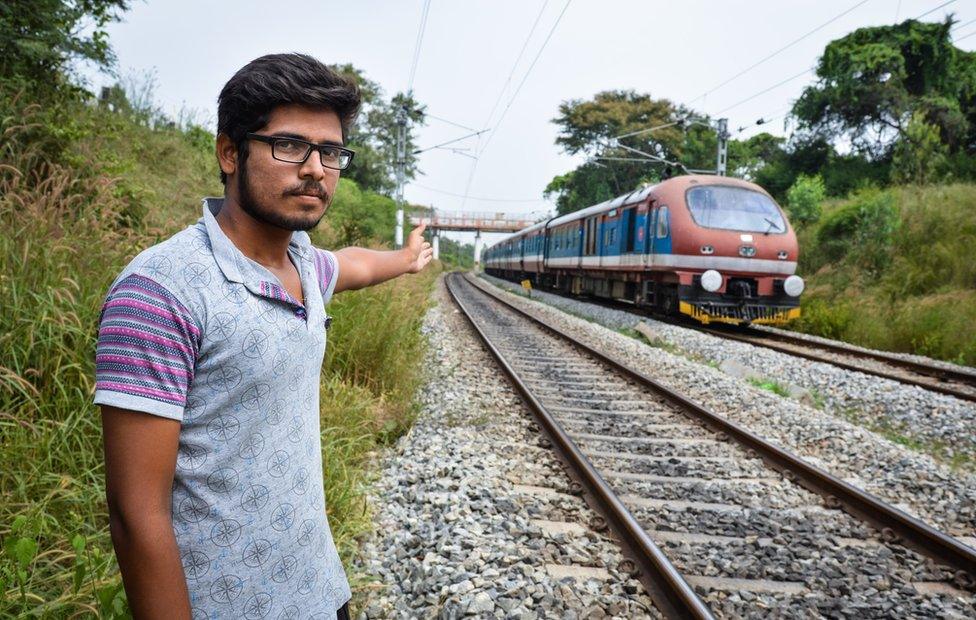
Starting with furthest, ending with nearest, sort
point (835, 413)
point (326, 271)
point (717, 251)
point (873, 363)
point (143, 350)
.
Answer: point (717, 251) < point (873, 363) < point (835, 413) < point (326, 271) < point (143, 350)

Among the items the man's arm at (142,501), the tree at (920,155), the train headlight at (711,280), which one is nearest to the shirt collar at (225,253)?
the man's arm at (142,501)

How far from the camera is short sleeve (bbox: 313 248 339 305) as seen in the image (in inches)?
61.3

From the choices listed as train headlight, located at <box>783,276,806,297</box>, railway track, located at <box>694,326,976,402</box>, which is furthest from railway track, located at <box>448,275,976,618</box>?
train headlight, located at <box>783,276,806,297</box>

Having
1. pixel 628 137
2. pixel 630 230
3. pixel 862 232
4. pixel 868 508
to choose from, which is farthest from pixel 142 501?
pixel 628 137

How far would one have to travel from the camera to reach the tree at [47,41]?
566 cm

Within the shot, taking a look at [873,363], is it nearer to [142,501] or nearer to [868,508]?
[868,508]

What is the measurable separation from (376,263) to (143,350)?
1012 mm

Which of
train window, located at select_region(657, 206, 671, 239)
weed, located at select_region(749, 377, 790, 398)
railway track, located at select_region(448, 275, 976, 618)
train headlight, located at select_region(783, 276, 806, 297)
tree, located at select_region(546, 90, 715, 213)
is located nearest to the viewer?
railway track, located at select_region(448, 275, 976, 618)

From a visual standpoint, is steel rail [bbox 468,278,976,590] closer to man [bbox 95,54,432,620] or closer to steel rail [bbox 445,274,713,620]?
steel rail [bbox 445,274,713,620]

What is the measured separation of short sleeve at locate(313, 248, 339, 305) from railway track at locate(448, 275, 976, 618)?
202 centimetres

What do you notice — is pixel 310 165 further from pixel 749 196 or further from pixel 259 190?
pixel 749 196

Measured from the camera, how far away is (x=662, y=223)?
12695 millimetres

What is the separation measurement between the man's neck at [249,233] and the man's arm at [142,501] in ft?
1.25

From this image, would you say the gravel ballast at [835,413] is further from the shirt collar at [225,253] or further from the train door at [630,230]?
the shirt collar at [225,253]
